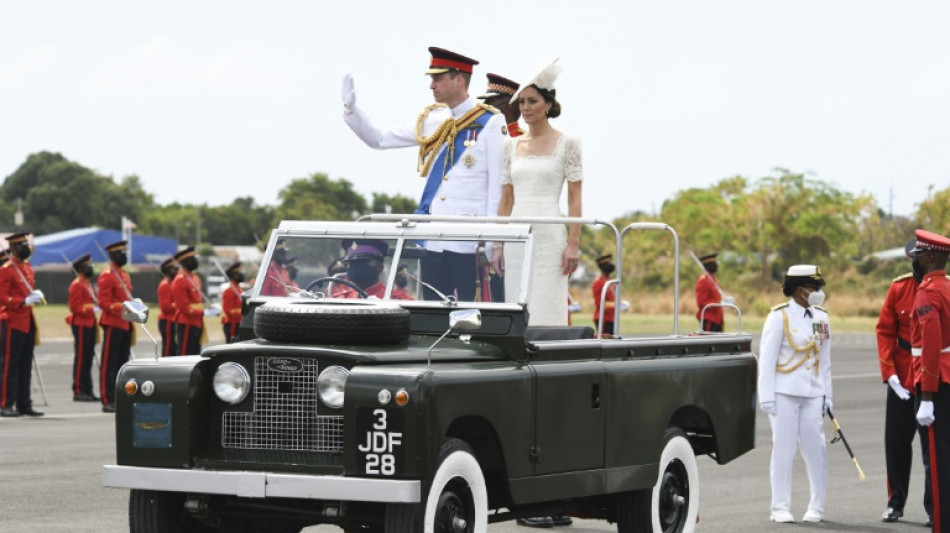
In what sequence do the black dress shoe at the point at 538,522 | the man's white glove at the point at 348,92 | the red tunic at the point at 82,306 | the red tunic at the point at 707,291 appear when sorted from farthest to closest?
the red tunic at the point at 707,291 → the red tunic at the point at 82,306 → the black dress shoe at the point at 538,522 → the man's white glove at the point at 348,92

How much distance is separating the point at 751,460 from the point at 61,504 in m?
6.99

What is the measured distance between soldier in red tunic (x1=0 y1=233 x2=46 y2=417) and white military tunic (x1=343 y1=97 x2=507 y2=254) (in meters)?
10.6

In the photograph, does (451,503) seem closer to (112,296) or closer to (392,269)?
(392,269)

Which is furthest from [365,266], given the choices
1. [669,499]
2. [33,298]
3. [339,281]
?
[33,298]

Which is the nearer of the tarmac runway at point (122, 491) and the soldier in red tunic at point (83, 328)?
the tarmac runway at point (122, 491)

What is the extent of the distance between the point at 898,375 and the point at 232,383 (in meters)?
5.84

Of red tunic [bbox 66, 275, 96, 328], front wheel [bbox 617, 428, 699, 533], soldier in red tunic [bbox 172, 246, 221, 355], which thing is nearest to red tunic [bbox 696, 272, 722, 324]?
soldier in red tunic [bbox 172, 246, 221, 355]

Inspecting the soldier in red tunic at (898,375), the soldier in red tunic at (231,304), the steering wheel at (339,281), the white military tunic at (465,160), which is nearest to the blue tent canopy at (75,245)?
the soldier in red tunic at (231,304)

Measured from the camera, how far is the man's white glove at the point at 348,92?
10.7m

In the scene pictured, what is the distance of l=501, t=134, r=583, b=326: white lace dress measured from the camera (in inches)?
412

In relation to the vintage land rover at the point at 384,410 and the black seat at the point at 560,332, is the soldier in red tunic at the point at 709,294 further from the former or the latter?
the vintage land rover at the point at 384,410

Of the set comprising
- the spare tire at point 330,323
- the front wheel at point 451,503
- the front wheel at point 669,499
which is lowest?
the front wheel at point 669,499

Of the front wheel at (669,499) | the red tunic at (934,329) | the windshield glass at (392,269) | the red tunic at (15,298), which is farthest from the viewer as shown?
the red tunic at (15,298)

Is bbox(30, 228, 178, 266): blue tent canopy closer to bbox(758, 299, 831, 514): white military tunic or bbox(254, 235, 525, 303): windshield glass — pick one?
bbox(758, 299, 831, 514): white military tunic
